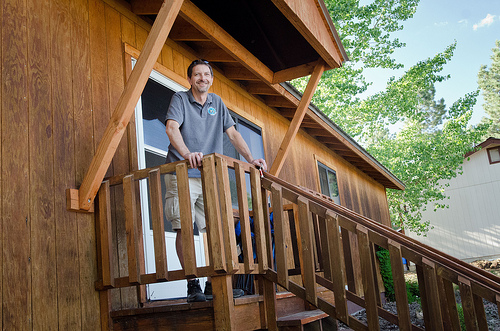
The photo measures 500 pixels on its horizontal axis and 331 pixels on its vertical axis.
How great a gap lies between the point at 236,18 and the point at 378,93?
18.4 meters

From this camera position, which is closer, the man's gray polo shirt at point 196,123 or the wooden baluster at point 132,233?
the wooden baluster at point 132,233

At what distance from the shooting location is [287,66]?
222 inches

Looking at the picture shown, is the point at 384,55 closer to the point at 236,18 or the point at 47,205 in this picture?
the point at 236,18

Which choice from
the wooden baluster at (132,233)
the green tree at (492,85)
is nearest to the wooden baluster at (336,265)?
the wooden baluster at (132,233)

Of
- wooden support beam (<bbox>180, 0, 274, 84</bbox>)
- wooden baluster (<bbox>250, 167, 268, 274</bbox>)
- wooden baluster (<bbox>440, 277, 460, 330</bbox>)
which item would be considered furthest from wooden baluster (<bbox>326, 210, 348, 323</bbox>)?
wooden support beam (<bbox>180, 0, 274, 84</bbox>)

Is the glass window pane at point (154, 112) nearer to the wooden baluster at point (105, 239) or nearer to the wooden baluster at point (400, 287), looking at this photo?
the wooden baluster at point (105, 239)

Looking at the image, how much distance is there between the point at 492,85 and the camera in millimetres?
48344

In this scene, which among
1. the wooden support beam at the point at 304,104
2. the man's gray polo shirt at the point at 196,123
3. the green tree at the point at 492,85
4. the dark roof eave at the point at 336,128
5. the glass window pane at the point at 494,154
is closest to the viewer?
the man's gray polo shirt at the point at 196,123

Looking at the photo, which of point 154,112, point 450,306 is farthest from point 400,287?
point 154,112

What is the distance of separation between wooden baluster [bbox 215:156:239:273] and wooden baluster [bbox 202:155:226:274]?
0.04 m

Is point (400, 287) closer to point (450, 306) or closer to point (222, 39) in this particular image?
point (450, 306)

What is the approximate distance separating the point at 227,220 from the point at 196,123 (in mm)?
1026

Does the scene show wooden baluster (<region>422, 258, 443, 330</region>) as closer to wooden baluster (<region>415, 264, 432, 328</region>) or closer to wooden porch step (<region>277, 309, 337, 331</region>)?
wooden baluster (<region>415, 264, 432, 328</region>)

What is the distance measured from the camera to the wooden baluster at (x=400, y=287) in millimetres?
3080
